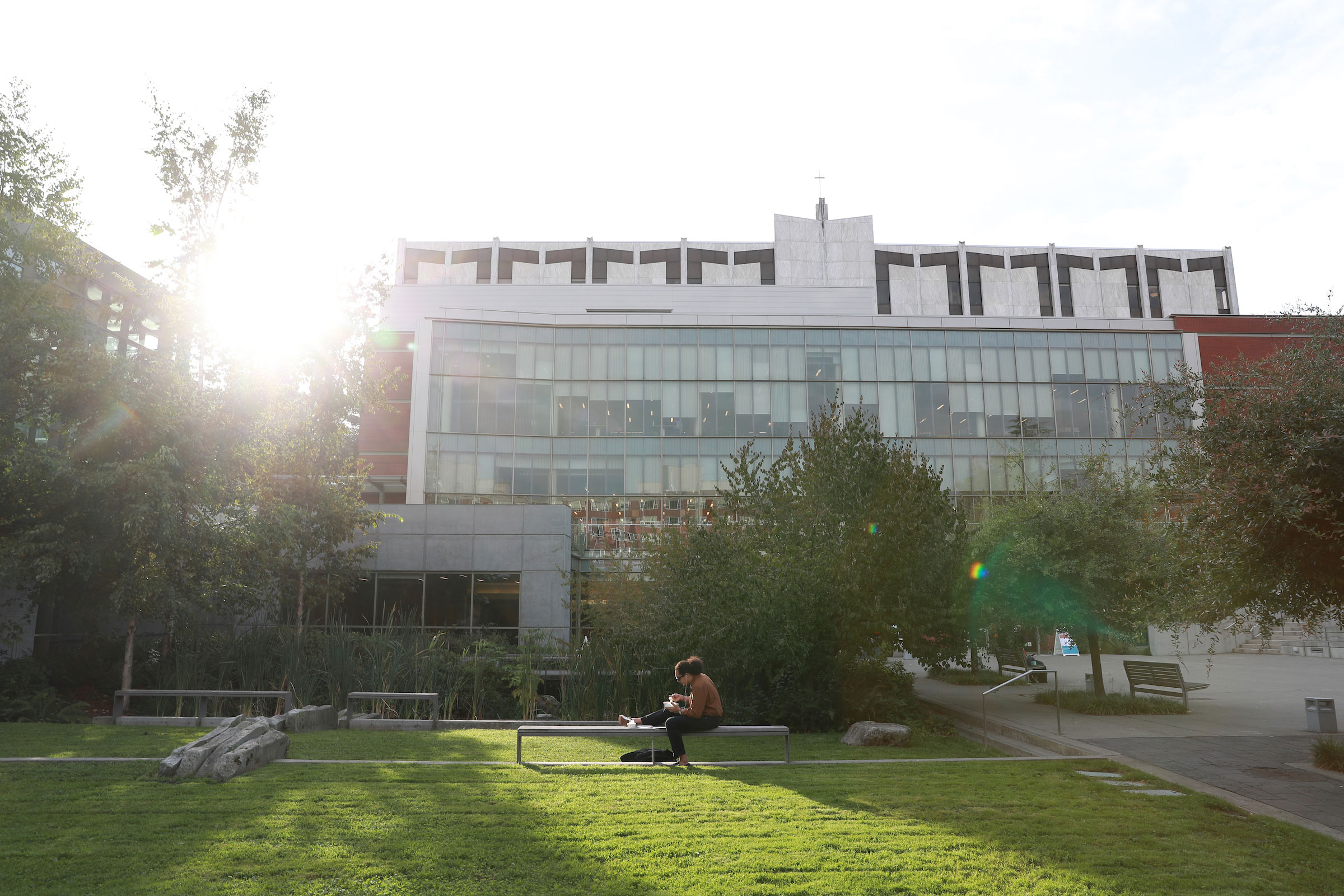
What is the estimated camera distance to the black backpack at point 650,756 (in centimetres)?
964

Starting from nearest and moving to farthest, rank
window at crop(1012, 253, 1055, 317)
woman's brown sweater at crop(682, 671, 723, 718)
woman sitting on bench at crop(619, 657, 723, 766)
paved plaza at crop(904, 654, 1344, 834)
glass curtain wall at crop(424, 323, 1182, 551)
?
paved plaza at crop(904, 654, 1344, 834) < woman sitting on bench at crop(619, 657, 723, 766) < woman's brown sweater at crop(682, 671, 723, 718) < glass curtain wall at crop(424, 323, 1182, 551) < window at crop(1012, 253, 1055, 317)

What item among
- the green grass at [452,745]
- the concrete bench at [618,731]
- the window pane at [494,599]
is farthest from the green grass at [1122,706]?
the window pane at [494,599]

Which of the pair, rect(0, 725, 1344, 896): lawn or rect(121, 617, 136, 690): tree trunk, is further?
rect(121, 617, 136, 690): tree trunk

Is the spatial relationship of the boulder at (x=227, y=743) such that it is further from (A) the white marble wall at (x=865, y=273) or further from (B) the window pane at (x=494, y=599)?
(A) the white marble wall at (x=865, y=273)

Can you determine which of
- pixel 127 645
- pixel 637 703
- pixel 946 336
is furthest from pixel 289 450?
pixel 946 336

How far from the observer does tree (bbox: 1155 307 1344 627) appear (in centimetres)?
819

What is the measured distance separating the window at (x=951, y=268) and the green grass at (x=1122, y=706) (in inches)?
2376

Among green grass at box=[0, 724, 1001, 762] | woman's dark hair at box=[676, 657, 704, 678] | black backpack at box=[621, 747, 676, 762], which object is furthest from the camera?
green grass at box=[0, 724, 1001, 762]

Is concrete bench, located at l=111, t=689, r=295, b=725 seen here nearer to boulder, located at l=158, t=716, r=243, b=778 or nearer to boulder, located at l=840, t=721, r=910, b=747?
boulder, located at l=158, t=716, r=243, b=778

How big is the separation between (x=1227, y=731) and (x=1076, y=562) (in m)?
4.17

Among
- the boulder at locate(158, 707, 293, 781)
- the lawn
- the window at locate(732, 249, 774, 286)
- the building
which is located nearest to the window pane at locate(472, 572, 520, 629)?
the building

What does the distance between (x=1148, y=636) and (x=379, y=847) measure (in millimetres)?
44625

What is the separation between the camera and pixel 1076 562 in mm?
16312

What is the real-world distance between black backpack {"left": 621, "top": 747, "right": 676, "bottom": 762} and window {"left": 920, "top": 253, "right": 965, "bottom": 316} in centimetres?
6862
